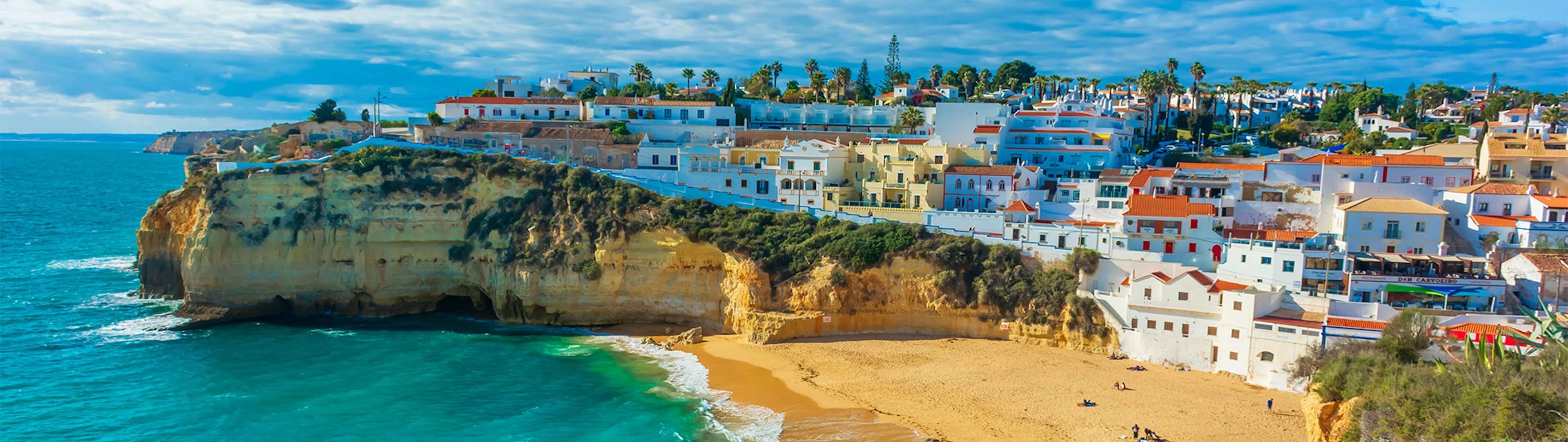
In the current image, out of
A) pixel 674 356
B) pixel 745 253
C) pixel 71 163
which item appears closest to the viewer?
pixel 674 356

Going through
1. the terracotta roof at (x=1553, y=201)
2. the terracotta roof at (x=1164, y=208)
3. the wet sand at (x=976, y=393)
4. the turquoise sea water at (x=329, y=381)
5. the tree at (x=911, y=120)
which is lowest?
the turquoise sea water at (x=329, y=381)

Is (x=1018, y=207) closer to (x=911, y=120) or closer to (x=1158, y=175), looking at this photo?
(x=1158, y=175)

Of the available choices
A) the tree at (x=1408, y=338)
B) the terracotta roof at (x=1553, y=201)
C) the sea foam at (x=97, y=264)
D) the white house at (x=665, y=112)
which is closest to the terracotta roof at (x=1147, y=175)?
the terracotta roof at (x=1553, y=201)

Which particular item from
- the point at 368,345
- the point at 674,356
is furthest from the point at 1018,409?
the point at 368,345

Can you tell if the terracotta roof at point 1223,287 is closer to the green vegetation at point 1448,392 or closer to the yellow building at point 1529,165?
the green vegetation at point 1448,392

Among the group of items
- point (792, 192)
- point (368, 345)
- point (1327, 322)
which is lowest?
point (368, 345)

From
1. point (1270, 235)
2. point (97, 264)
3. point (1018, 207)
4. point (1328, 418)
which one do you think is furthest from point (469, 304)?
point (1328, 418)

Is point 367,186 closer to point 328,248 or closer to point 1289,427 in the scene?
point 328,248
